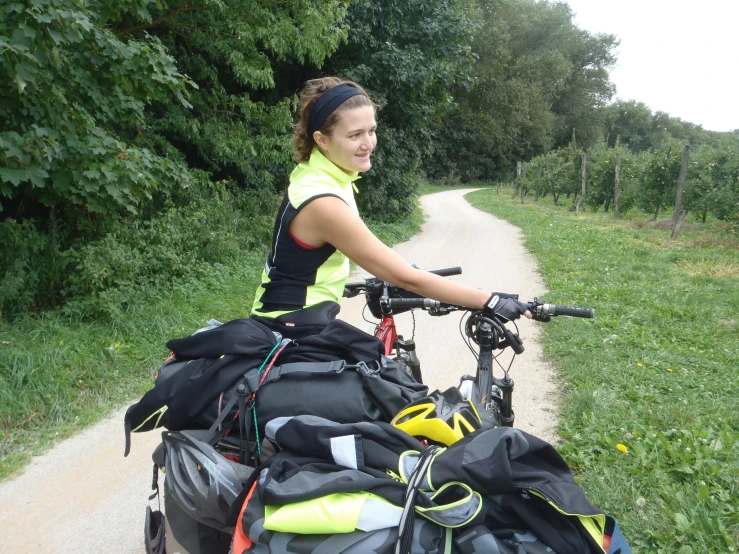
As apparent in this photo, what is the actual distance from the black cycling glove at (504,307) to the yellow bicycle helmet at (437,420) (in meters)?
0.46

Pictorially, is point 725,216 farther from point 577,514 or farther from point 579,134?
point 579,134

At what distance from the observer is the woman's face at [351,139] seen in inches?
79.9

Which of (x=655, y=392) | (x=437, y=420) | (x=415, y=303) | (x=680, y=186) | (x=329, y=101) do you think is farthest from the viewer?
(x=680, y=186)

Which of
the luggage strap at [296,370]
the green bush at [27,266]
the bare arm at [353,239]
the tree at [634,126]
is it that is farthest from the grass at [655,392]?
the tree at [634,126]

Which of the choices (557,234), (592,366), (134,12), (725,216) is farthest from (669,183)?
(134,12)

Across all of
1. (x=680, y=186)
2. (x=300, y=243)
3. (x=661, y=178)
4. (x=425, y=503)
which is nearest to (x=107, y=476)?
(x=300, y=243)

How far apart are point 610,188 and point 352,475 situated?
68.8ft

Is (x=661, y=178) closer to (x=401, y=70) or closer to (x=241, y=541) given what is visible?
(x=401, y=70)

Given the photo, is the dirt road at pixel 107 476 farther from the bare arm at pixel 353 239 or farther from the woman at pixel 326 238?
the bare arm at pixel 353 239

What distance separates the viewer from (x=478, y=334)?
7.70 feet

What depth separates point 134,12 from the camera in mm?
5457

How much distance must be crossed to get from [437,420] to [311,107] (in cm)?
122

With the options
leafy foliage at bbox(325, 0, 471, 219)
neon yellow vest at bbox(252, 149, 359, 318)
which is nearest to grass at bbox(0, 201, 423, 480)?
neon yellow vest at bbox(252, 149, 359, 318)

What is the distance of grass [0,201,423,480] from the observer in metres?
4.04
